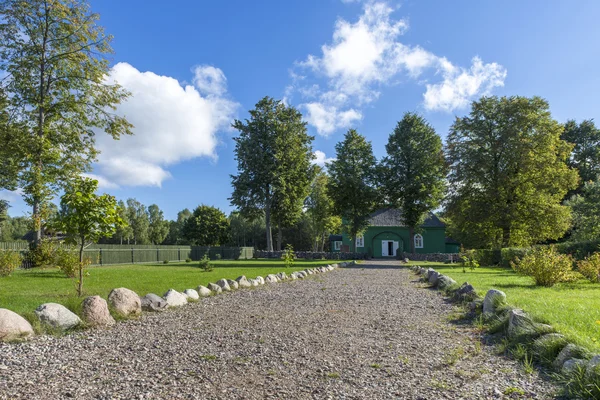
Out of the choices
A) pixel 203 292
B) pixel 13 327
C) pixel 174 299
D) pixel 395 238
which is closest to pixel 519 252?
pixel 203 292

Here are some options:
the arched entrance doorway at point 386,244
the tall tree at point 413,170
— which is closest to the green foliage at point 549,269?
the tall tree at point 413,170

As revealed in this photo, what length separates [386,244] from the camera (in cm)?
4078

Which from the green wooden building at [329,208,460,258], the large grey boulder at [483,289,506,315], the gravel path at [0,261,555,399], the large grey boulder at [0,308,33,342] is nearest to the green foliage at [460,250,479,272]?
the large grey boulder at [483,289,506,315]

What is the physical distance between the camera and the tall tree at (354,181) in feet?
114

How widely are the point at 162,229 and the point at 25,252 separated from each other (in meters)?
48.0

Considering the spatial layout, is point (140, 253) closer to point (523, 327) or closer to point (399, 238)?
point (399, 238)

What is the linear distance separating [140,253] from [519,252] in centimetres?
2538

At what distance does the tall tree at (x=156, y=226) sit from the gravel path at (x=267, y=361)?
60629 mm

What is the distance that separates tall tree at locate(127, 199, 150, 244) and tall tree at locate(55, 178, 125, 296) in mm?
54633

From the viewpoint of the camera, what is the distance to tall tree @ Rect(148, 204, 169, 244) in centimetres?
6333

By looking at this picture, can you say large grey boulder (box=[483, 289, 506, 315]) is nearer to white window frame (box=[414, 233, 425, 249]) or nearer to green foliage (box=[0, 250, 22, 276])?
green foliage (box=[0, 250, 22, 276])

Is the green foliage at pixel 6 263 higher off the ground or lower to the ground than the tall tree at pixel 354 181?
lower

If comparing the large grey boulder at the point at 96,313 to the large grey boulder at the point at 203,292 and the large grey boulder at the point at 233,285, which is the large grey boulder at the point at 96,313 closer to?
the large grey boulder at the point at 203,292

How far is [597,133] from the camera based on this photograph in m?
39.4
